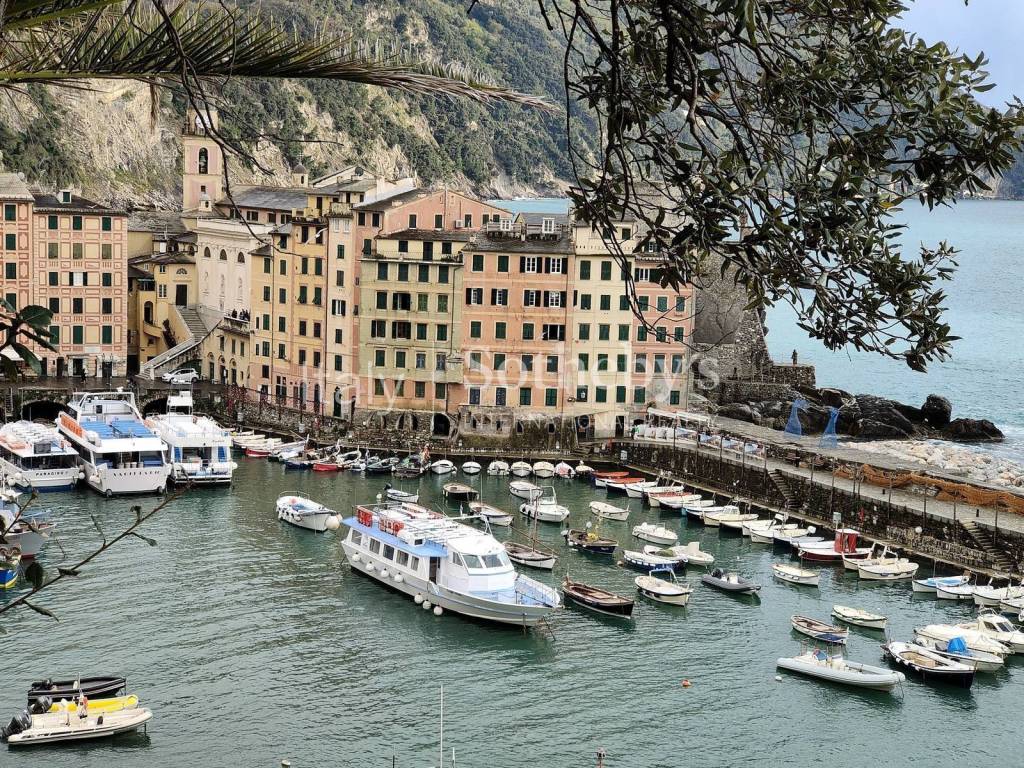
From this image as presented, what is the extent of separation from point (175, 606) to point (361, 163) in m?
132

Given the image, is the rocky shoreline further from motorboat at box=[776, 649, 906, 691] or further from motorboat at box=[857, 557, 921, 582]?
motorboat at box=[776, 649, 906, 691]

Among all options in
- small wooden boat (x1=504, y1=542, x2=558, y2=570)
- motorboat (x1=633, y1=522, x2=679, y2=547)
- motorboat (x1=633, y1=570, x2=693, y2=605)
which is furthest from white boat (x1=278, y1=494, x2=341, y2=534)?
motorboat (x1=633, y1=570, x2=693, y2=605)

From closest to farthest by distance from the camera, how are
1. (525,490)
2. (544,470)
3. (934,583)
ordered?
1. (934,583)
2. (525,490)
3. (544,470)

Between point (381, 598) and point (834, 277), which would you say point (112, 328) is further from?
point (834, 277)

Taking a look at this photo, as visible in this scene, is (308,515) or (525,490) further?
(525,490)

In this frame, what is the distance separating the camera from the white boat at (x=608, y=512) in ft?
175

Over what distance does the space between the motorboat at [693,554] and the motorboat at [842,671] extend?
9.73 meters

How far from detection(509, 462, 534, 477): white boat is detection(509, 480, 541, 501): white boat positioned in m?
3.38

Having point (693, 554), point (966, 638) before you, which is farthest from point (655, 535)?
point (966, 638)

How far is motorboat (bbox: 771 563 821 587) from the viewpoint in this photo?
147ft

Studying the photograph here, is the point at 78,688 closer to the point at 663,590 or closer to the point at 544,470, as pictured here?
the point at 663,590

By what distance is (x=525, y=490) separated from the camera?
184 feet

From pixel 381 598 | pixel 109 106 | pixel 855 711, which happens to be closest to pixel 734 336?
pixel 381 598

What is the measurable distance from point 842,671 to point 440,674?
9747 mm
